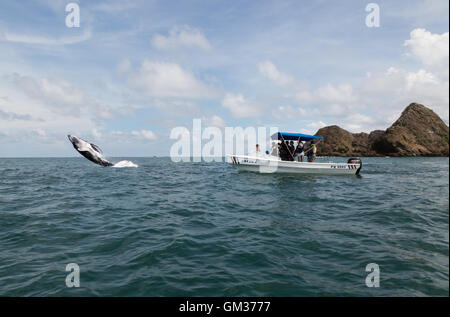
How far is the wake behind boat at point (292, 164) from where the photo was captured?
71.8 ft

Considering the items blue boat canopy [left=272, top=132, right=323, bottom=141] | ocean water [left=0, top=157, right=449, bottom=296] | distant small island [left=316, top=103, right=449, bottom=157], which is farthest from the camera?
distant small island [left=316, top=103, right=449, bottom=157]

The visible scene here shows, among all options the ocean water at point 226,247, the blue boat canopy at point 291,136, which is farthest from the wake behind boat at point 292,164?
the ocean water at point 226,247

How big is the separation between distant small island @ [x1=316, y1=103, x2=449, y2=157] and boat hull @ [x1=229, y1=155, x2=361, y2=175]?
61.7 m

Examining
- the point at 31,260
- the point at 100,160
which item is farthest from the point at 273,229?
the point at 100,160

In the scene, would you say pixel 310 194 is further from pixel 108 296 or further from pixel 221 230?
pixel 108 296

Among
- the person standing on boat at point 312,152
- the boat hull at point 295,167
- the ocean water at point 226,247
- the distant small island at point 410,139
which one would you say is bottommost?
the ocean water at point 226,247

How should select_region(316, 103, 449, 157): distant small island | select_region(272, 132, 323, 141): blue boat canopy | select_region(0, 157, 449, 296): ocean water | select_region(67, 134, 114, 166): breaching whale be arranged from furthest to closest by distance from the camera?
select_region(316, 103, 449, 157): distant small island, select_region(67, 134, 114, 166): breaching whale, select_region(272, 132, 323, 141): blue boat canopy, select_region(0, 157, 449, 296): ocean water

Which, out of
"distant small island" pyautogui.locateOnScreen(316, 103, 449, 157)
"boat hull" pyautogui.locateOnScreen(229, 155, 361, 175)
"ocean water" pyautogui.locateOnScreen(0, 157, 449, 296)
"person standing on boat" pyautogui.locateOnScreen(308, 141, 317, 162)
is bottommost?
"ocean water" pyautogui.locateOnScreen(0, 157, 449, 296)

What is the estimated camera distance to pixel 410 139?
72.8 meters

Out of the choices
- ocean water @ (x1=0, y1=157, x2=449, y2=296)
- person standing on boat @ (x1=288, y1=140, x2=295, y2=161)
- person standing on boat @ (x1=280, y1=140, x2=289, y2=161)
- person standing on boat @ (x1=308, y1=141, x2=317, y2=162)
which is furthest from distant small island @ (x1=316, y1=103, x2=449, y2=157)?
ocean water @ (x1=0, y1=157, x2=449, y2=296)

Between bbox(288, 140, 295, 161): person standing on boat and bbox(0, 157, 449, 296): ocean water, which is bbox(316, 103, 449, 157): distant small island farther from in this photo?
bbox(0, 157, 449, 296): ocean water

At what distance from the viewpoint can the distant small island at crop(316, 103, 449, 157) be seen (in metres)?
70.7

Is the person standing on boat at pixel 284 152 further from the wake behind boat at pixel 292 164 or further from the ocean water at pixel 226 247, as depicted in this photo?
the ocean water at pixel 226 247

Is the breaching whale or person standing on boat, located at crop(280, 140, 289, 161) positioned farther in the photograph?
the breaching whale
